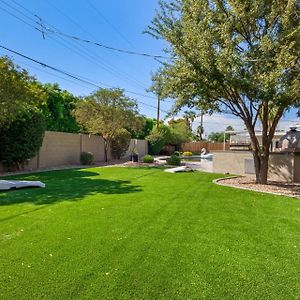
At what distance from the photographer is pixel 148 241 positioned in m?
4.69

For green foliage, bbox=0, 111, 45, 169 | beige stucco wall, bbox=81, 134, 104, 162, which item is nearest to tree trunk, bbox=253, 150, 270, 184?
green foliage, bbox=0, 111, 45, 169

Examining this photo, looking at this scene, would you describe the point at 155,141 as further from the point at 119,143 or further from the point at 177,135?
the point at 119,143

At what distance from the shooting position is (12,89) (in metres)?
11.1

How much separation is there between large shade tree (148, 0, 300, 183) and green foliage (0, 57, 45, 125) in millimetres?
4924

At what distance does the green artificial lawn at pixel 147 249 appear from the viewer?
3290mm

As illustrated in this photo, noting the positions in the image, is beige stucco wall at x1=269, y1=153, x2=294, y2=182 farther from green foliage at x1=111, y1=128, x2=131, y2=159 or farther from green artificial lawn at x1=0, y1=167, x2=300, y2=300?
green foliage at x1=111, y1=128, x2=131, y2=159

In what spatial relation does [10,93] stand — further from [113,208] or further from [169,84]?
[113,208]

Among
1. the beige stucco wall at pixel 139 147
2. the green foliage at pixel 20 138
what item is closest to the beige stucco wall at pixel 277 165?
the green foliage at pixel 20 138

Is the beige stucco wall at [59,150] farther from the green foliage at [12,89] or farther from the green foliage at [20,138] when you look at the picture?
the green foliage at [12,89]

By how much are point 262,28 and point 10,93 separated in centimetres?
864

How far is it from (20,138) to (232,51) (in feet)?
32.9

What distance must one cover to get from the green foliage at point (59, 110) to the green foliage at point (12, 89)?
9367mm

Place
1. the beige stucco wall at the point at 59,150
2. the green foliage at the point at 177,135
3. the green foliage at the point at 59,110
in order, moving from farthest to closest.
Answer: the green foliage at the point at 177,135
the green foliage at the point at 59,110
the beige stucco wall at the point at 59,150

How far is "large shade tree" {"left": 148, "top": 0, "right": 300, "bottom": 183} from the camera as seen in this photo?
8.96m
